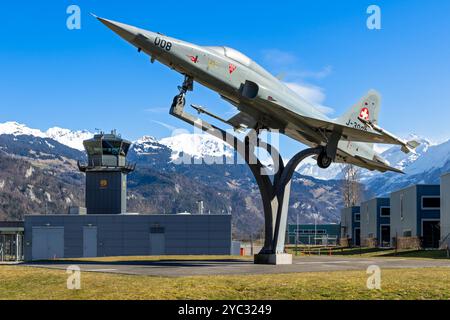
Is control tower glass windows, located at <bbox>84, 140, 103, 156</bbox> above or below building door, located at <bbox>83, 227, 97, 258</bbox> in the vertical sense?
above

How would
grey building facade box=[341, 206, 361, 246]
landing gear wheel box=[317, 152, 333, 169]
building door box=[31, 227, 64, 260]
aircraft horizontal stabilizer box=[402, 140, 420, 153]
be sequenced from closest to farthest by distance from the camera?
1. landing gear wheel box=[317, 152, 333, 169]
2. aircraft horizontal stabilizer box=[402, 140, 420, 153]
3. building door box=[31, 227, 64, 260]
4. grey building facade box=[341, 206, 361, 246]

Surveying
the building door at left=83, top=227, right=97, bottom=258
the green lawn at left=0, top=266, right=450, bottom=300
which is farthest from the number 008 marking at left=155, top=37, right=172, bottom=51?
the building door at left=83, top=227, right=97, bottom=258

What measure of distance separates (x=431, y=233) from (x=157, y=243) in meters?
36.6

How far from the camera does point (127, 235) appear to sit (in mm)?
89438

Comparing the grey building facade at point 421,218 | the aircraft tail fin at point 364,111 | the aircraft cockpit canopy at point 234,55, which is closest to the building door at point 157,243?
the grey building facade at point 421,218

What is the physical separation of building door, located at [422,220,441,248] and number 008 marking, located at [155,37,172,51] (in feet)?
198

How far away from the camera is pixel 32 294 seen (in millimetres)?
23500

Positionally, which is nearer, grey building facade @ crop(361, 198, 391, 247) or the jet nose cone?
the jet nose cone

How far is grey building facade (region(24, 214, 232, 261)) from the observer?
88.2 meters

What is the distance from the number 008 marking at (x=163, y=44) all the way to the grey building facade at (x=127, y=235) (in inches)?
2228

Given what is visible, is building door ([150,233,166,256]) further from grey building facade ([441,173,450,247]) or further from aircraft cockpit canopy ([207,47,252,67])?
aircraft cockpit canopy ([207,47,252,67])

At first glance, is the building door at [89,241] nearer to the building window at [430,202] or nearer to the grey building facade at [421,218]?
the grey building facade at [421,218]
